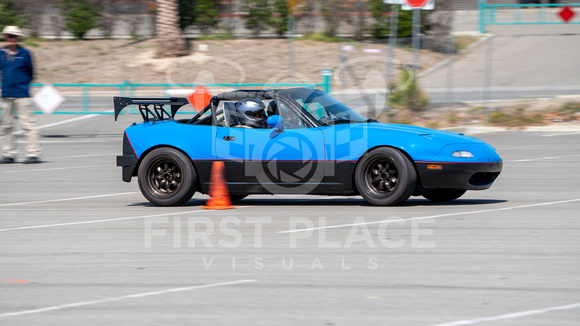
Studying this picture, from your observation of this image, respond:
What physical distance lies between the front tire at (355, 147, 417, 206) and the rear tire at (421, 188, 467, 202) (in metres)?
0.78

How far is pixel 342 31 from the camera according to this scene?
31984 millimetres

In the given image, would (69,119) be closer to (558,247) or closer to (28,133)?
(28,133)

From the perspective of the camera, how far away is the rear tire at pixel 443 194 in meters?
9.13

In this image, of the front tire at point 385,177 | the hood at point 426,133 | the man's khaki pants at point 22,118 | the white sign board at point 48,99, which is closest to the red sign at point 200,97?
the white sign board at point 48,99

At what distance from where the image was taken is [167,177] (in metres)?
9.23

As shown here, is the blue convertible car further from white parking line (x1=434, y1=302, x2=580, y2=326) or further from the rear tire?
white parking line (x1=434, y1=302, x2=580, y2=326)

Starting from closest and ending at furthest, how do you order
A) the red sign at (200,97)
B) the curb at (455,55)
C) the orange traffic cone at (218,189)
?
the orange traffic cone at (218,189) < the red sign at (200,97) < the curb at (455,55)

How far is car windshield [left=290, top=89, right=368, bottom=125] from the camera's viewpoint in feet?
29.2

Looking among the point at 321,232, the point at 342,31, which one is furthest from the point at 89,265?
the point at 342,31

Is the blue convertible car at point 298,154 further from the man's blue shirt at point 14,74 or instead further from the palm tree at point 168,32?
the palm tree at point 168,32

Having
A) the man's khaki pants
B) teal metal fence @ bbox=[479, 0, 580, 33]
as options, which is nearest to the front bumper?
the man's khaki pants

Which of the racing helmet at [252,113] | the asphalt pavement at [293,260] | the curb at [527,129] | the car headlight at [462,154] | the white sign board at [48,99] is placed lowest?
the curb at [527,129]

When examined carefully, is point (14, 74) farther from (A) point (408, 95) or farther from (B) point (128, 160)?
(A) point (408, 95)

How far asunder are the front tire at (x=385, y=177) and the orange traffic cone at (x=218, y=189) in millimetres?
1518
